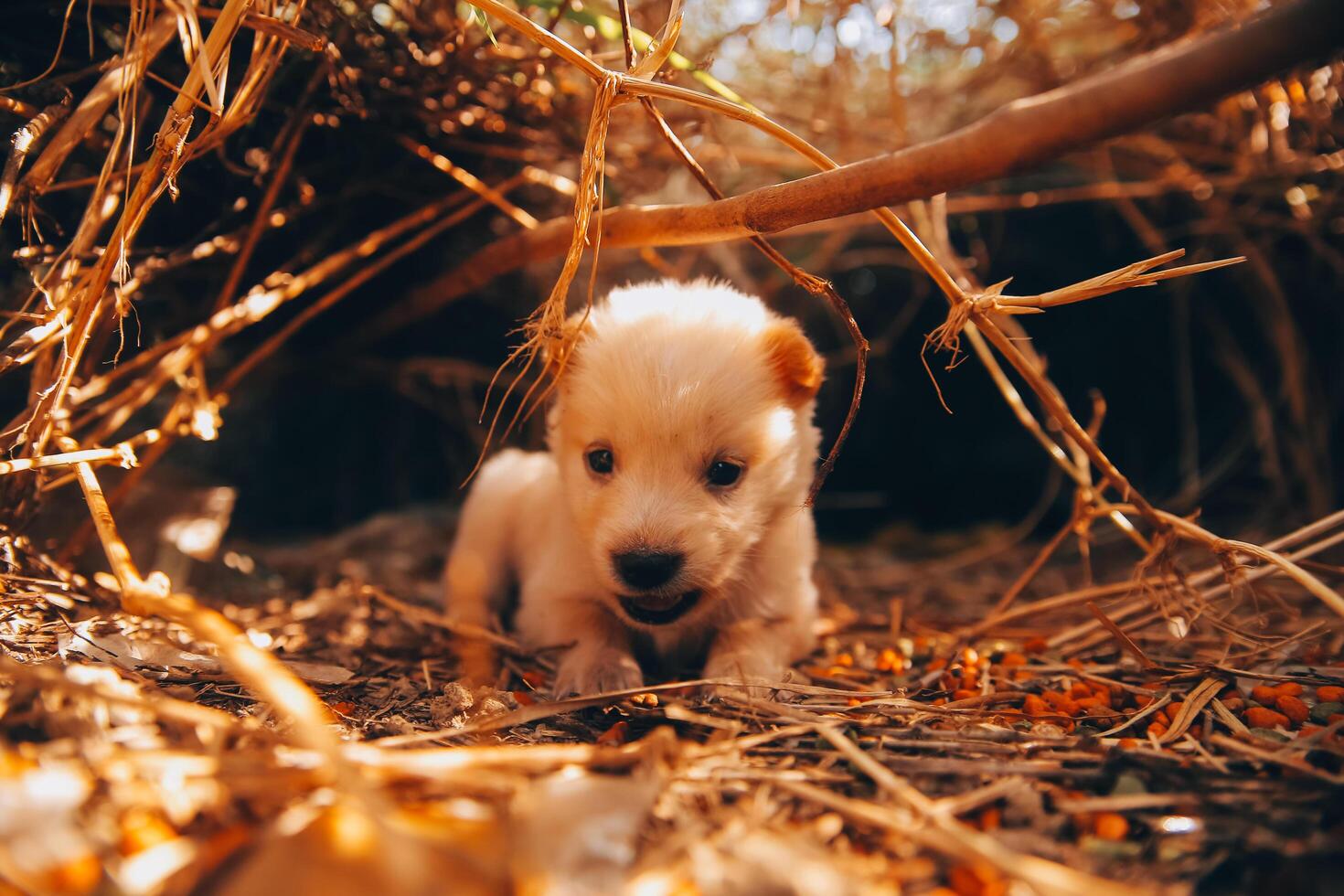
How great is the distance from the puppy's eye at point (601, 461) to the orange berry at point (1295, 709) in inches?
78.3

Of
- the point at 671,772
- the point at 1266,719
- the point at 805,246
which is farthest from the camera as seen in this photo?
the point at 805,246

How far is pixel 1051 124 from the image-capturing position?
1.48m

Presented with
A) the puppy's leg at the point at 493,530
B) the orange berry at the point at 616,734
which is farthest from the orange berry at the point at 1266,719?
the puppy's leg at the point at 493,530

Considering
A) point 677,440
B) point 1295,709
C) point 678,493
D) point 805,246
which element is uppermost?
point 805,246

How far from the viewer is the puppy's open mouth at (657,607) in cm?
253

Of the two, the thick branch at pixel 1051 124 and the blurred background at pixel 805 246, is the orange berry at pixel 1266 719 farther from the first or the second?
the blurred background at pixel 805 246

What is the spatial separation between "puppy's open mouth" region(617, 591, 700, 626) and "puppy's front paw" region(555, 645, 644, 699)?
152 millimetres

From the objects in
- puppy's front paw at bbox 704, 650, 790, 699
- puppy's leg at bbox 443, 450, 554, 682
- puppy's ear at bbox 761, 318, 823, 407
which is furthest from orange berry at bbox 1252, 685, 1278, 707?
puppy's leg at bbox 443, 450, 554, 682

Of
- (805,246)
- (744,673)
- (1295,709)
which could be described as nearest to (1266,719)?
(1295,709)

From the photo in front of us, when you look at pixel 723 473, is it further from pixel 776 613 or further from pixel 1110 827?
pixel 1110 827

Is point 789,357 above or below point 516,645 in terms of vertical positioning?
above

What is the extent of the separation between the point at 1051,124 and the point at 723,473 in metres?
1.40

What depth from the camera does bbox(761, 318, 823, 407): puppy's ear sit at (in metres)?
2.64

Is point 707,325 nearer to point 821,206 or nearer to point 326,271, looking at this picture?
point 821,206
